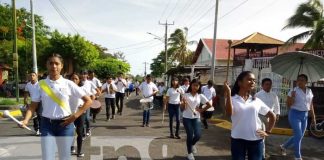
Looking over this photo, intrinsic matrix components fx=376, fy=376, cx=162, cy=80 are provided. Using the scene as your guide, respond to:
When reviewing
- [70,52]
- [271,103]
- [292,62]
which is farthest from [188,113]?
[70,52]

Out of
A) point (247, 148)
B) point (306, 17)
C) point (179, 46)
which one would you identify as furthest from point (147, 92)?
point (179, 46)

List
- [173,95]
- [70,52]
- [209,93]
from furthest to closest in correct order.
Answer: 1. [70,52]
2. [209,93]
3. [173,95]

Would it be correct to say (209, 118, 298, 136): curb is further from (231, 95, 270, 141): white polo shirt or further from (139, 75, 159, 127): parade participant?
(231, 95, 270, 141): white polo shirt

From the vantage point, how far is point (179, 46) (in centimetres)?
4747

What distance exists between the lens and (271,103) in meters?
6.74

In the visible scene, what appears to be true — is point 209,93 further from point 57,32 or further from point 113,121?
point 57,32

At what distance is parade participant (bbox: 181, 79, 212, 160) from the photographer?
7.04m

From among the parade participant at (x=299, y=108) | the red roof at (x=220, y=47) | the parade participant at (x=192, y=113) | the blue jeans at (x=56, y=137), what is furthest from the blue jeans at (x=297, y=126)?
the red roof at (x=220, y=47)

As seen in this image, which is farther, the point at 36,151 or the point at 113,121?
the point at 113,121

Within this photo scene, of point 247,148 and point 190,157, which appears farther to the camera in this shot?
point 190,157

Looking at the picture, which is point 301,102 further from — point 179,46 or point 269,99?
point 179,46

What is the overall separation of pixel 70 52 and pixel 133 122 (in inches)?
824

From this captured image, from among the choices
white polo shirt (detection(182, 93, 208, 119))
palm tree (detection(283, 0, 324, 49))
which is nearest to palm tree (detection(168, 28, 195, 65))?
palm tree (detection(283, 0, 324, 49))

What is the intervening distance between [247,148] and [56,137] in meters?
2.25
